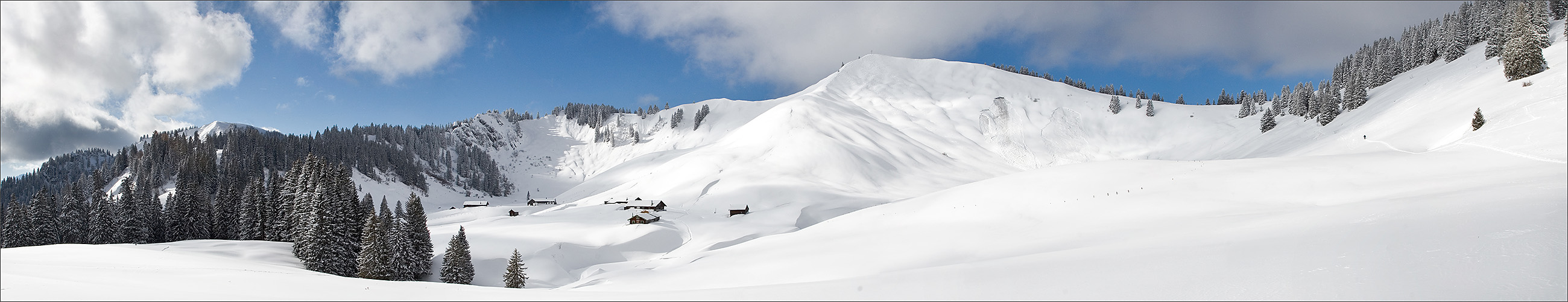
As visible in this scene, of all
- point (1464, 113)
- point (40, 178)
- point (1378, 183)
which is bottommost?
point (1378, 183)

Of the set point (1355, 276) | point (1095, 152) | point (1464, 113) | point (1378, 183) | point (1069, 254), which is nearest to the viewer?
point (1355, 276)

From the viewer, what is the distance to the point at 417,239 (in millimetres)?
34844

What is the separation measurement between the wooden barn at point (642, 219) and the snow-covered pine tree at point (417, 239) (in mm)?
18325

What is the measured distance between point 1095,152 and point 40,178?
25831 cm

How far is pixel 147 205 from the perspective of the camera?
50.4m

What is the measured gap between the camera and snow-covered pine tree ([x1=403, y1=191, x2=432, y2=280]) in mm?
34188

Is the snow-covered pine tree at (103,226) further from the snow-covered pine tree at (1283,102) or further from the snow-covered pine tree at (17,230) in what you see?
the snow-covered pine tree at (1283,102)

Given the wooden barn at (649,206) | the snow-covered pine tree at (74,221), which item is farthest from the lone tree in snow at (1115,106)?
the snow-covered pine tree at (74,221)

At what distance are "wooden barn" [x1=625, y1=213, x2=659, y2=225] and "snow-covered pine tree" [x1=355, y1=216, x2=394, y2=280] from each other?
21.5 m

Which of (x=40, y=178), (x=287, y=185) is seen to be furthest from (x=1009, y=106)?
(x=40, y=178)

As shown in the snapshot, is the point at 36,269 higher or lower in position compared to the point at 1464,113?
lower

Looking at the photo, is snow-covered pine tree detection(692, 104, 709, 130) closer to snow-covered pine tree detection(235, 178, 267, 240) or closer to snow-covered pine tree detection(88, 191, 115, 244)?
snow-covered pine tree detection(235, 178, 267, 240)

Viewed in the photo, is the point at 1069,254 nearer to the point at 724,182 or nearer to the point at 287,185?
the point at 287,185

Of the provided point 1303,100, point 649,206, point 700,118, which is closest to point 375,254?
point 649,206
